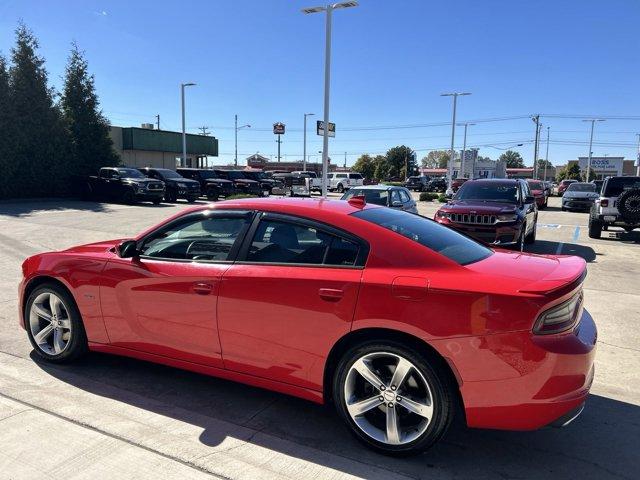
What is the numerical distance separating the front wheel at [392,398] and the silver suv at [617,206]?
1180cm

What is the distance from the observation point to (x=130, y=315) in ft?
12.4

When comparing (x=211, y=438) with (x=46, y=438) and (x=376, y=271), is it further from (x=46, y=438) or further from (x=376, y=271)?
(x=376, y=271)

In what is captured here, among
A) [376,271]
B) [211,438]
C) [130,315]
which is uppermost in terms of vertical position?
[376,271]

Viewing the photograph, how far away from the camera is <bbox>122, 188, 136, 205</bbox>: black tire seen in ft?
76.1

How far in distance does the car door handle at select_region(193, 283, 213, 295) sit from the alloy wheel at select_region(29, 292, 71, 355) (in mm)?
1460

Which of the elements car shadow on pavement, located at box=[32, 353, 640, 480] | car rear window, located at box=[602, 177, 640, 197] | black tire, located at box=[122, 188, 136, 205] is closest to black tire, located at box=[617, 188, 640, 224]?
car rear window, located at box=[602, 177, 640, 197]

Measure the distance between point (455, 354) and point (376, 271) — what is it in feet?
2.13

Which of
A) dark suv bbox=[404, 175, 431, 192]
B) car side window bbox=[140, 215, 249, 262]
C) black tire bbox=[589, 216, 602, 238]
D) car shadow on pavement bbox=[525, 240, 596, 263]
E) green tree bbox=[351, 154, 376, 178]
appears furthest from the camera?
green tree bbox=[351, 154, 376, 178]

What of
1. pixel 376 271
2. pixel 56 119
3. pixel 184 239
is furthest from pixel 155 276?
pixel 56 119

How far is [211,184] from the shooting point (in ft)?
90.9

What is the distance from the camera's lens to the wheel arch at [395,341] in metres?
2.75

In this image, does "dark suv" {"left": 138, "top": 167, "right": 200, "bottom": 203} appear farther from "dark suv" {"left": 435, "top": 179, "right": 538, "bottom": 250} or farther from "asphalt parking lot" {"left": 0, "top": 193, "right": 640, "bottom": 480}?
"asphalt parking lot" {"left": 0, "top": 193, "right": 640, "bottom": 480}

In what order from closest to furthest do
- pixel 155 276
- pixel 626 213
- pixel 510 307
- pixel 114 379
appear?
pixel 510 307
pixel 155 276
pixel 114 379
pixel 626 213

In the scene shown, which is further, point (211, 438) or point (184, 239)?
point (184, 239)
